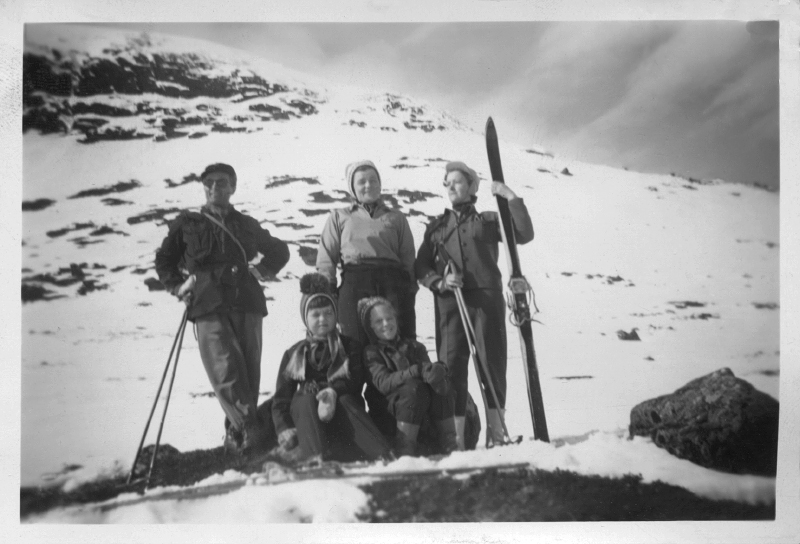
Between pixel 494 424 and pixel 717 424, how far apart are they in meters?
1.06

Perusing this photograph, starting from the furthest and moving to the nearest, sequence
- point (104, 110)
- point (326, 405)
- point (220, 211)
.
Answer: point (104, 110) → point (220, 211) → point (326, 405)

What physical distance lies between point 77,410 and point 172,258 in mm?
873

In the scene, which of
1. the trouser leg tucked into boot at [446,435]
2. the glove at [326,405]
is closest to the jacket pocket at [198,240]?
the glove at [326,405]

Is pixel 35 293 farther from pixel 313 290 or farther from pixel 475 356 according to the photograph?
pixel 475 356

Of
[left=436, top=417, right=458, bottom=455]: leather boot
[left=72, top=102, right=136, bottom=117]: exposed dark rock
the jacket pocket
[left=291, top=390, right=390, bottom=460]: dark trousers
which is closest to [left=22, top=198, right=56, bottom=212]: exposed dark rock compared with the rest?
[left=72, top=102, right=136, bottom=117]: exposed dark rock

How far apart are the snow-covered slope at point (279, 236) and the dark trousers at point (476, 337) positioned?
2.5 inches

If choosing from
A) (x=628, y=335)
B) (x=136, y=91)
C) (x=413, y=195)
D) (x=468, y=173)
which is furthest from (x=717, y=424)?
(x=136, y=91)

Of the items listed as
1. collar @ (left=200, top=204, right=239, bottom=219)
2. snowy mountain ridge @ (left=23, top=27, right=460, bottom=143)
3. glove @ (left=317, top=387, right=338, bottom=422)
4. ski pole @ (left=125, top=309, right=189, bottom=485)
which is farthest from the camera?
snowy mountain ridge @ (left=23, top=27, right=460, bottom=143)

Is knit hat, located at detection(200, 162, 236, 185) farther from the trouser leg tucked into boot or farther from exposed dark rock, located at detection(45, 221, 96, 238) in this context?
the trouser leg tucked into boot

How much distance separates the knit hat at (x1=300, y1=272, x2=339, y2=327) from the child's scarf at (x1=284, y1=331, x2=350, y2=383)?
121 mm

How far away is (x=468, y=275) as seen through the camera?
4301 mm

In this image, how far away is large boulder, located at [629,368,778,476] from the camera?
4152mm

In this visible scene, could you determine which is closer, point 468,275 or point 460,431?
point 460,431

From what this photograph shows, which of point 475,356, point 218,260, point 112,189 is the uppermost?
point 112,189
